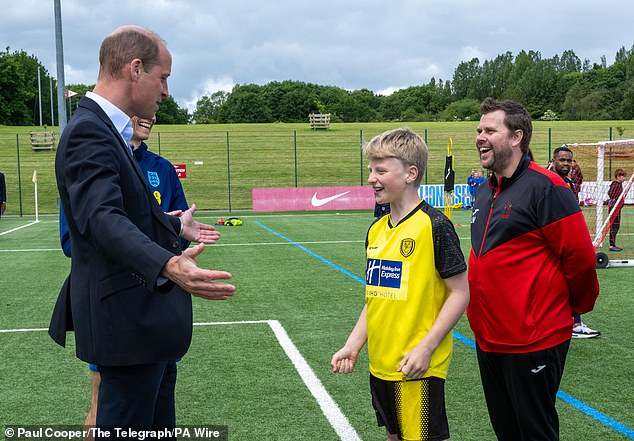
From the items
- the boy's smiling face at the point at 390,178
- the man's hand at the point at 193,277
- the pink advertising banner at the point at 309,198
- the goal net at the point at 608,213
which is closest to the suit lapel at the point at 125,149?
the man's hand at the point at 193,277

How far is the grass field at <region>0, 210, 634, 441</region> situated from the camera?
186 inches

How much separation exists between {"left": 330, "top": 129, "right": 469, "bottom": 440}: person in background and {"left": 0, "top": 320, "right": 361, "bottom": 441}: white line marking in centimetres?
163

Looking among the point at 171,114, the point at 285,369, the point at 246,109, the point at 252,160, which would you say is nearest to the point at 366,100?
the point at 246,109

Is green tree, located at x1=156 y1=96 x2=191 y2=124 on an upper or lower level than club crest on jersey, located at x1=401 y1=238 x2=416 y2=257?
upper

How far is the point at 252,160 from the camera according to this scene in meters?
44.1

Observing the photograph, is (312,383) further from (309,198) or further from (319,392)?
(309,198)

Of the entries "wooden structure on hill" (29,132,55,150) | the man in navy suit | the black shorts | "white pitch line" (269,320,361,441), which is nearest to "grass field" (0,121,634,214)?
"wooden structure on hill" (29,132,55,150)

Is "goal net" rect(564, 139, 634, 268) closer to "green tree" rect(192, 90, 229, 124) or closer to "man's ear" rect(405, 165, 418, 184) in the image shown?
"man's ear" rect(405, 165, 418, 184)

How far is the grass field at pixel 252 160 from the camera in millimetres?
35562

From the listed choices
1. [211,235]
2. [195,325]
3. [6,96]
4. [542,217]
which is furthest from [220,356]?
[6,96]

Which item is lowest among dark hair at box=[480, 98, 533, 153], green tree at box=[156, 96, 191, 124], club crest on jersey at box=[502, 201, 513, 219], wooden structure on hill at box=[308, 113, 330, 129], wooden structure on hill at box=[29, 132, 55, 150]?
club crest on jersey at box=[502, 201, 513, 219]

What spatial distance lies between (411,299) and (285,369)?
3341 mm

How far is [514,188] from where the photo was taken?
11.0 ft

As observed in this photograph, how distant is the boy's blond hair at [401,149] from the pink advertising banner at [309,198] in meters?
25.9
